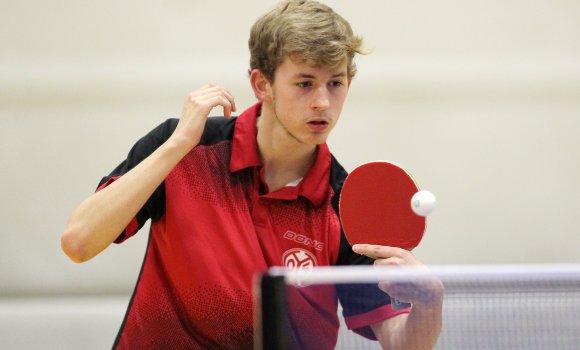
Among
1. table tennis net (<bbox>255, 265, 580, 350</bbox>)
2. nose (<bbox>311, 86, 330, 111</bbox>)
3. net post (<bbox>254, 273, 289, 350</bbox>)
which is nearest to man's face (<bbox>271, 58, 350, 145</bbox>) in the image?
nose (<bbox>311, 86, 330, 111</bbox>)

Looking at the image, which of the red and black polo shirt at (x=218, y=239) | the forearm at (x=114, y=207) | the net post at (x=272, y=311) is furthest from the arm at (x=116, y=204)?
the net post at (x=272, y=311)

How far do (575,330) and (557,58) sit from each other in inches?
80.3

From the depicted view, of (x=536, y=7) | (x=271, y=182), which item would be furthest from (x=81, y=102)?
(x=536, y=7)

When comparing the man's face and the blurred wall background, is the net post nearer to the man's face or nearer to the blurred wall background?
the man's face

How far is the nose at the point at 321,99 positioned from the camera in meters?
1.93

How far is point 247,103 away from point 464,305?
1835 mm

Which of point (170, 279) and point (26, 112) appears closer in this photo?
point (170, 279)

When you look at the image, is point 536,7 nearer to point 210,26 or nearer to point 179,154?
point 210,26

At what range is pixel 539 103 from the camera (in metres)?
3.24

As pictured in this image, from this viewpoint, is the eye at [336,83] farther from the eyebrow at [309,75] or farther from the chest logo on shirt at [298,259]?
the chest logo on shirt at [298,259]

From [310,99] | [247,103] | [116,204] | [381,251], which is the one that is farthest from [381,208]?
[247,103]

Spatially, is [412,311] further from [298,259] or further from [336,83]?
[336,83]

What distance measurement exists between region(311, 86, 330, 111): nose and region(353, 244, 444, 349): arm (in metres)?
0.39

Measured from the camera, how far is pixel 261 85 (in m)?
2.10
